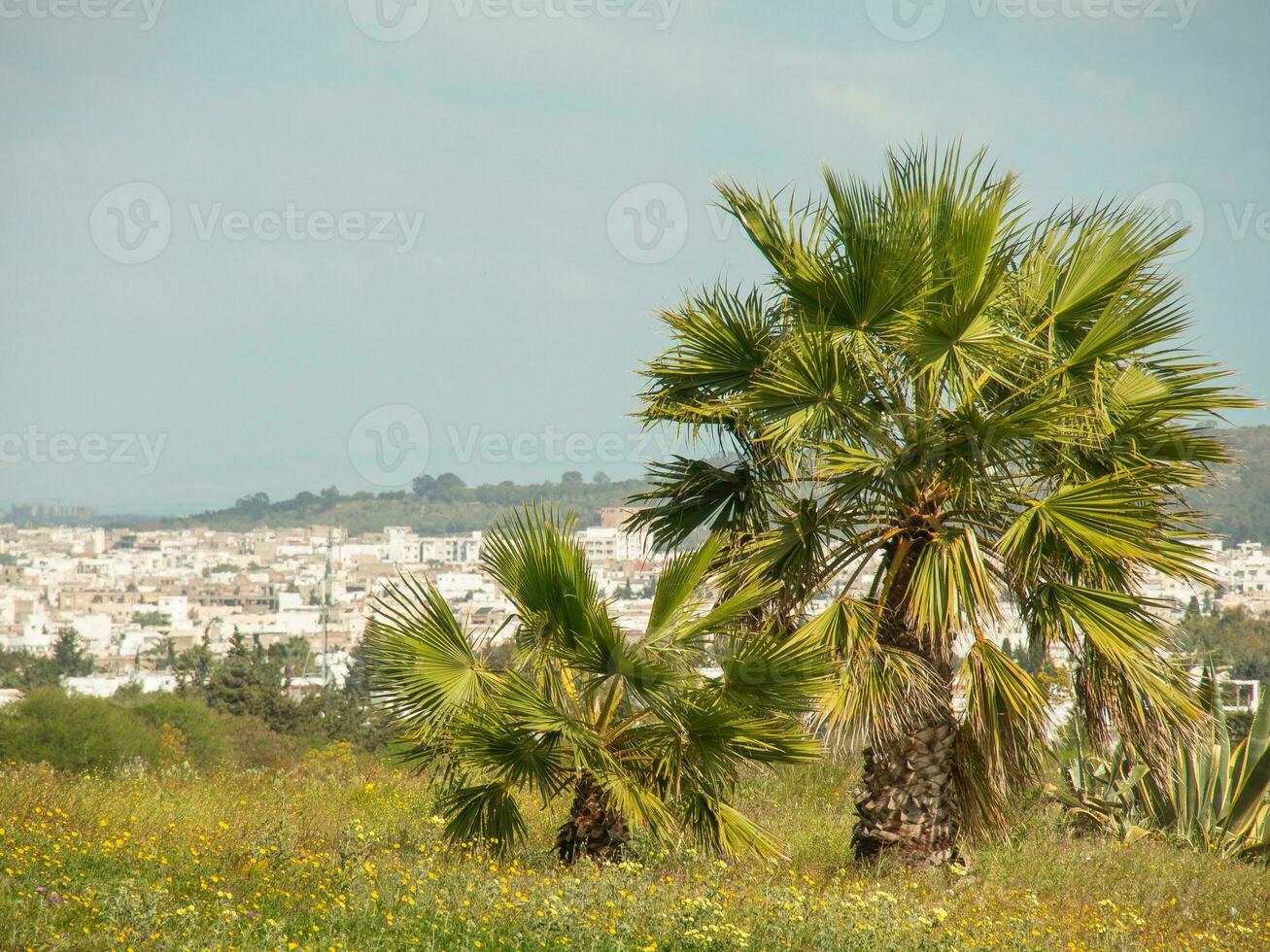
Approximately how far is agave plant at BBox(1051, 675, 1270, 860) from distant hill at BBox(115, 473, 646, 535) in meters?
73.4

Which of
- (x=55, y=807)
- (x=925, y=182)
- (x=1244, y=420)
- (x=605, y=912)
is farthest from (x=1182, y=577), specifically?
(x=55, y=807)

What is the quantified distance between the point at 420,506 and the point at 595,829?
418ft

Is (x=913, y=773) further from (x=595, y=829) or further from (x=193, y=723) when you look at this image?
(x=193, y=723)

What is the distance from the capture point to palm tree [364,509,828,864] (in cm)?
654

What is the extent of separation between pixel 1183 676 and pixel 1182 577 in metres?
0.60

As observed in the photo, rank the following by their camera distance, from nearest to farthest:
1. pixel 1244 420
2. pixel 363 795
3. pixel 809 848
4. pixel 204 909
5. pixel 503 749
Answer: pixel 204 909 < pixel 503 749 < pixel 1244 420 < pixel 809 848 < pixel 363 795

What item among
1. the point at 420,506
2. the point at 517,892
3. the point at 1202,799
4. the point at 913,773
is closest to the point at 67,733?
the point at 517,892

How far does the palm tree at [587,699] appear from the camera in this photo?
257 inches

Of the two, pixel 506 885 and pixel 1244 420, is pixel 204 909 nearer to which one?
pixel 506 885

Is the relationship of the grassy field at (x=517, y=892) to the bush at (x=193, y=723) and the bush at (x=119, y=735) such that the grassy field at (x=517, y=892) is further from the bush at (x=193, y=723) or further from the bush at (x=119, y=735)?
the bush at (x=193, y=723)

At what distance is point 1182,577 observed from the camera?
6.65 m

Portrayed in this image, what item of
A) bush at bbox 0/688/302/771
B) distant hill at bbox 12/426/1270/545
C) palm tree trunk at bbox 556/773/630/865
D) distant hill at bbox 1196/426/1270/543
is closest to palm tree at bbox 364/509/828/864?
palm tree trunk at bbox 556/773/630/865

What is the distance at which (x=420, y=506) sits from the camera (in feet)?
433

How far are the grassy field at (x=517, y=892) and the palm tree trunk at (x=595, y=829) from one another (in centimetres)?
19
